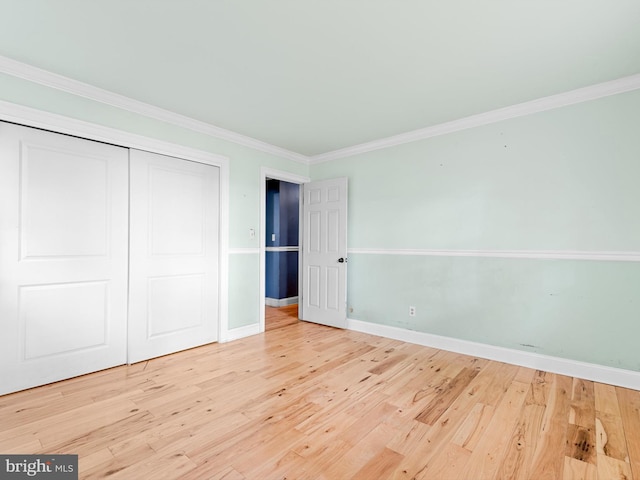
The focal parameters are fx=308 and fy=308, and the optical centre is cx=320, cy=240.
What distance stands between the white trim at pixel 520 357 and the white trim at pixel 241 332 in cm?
150

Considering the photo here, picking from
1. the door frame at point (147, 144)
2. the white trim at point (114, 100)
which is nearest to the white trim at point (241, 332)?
the door frame at point (147, 144)

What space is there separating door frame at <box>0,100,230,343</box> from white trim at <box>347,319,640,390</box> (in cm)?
195

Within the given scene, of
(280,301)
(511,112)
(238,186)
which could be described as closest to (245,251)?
(238,186)

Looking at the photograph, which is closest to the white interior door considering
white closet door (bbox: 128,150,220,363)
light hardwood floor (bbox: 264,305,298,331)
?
light hardwood floor (bbox: 264,305,298,331)

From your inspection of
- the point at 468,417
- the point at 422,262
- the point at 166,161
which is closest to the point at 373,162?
the point at 422,262

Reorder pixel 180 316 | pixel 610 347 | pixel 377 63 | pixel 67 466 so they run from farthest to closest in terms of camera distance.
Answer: pixel 180 316
pixel 610 347
pixel 377 63
pixel 67 466

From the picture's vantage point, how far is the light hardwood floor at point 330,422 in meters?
1.65

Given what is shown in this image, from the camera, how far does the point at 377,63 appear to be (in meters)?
2.34

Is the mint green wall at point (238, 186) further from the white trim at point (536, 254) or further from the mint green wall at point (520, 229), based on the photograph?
the white trim at point (536, 254)

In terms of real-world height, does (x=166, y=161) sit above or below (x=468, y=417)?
above

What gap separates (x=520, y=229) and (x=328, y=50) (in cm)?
246

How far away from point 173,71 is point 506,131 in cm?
317

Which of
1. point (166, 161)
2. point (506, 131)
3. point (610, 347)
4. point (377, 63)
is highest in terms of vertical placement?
point (377, 63)

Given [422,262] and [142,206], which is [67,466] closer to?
[142,206]
